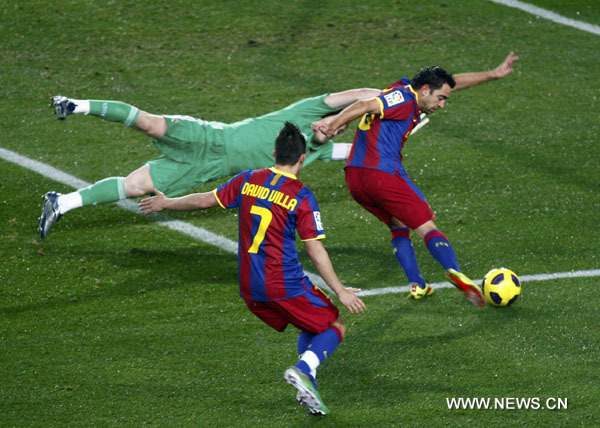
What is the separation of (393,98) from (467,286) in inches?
58.8

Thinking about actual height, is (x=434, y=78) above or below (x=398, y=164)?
above

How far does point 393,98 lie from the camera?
645 cm

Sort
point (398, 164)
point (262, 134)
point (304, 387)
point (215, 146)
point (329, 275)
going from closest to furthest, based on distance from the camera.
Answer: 1. point (304, 387)
2. point (329, 275)
3. point (398, 164)
4. point (215, 146)
5. point (262, 134)

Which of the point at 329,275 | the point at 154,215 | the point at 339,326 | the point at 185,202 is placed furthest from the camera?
the point at 154,215

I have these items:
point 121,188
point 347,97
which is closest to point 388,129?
point 347,97

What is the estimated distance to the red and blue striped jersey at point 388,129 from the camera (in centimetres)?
646

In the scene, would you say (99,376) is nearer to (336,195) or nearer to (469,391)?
(469,391)

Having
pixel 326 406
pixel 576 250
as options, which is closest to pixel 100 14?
pixel 576 250

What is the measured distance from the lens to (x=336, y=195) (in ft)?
28.3

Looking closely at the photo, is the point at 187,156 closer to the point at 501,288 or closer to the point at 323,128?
the point at 323,128

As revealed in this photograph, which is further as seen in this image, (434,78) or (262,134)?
(262,134)

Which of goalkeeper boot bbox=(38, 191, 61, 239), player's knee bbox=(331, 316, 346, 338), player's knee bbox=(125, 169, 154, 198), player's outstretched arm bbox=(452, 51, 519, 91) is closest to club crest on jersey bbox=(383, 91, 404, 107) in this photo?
player's outstretched arm bbox=(452, 51, 519, 91)

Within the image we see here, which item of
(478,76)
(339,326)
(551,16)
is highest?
(551,16)

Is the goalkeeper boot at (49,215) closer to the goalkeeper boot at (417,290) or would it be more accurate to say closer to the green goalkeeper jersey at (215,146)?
the green goalkeeper jersey at (215,146)
